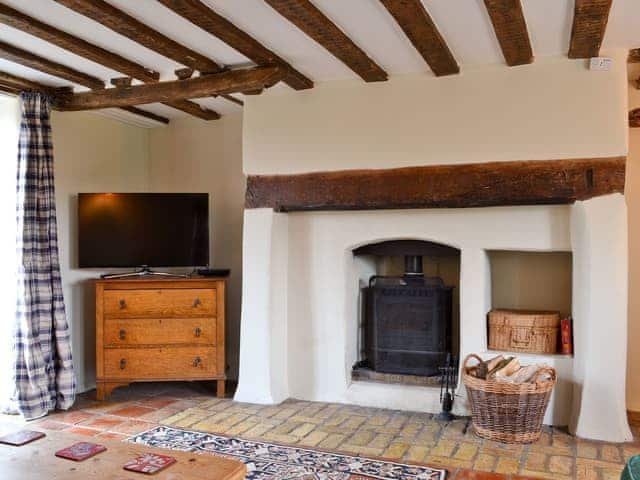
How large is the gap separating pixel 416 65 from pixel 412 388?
6.84 ft

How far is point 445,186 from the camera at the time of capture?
146 inches

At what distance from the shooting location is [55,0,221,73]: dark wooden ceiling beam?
2.68m

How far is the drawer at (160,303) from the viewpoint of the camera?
14.2 ft

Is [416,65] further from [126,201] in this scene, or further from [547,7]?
[126,201]

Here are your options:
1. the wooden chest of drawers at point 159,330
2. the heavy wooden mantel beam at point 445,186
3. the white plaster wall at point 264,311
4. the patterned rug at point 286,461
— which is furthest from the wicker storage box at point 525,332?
the wooden chest of drawers at point 159,330

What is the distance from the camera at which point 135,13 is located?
286 centimetres

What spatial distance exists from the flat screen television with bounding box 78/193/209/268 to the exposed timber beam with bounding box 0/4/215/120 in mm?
1043

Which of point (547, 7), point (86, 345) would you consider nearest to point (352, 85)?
point (547, 7)

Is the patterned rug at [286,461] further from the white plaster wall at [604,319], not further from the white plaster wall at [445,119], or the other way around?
the white plaster wall at [445,119]

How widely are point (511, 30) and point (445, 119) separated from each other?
0.82 metres

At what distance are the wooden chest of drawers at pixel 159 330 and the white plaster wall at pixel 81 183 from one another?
1.29ft

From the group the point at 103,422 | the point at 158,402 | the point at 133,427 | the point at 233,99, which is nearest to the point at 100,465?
the point at 133,427

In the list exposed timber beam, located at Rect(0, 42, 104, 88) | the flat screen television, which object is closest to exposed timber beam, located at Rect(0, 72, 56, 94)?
exposed timber beam, located at Rect(0, 42, 104, 88)

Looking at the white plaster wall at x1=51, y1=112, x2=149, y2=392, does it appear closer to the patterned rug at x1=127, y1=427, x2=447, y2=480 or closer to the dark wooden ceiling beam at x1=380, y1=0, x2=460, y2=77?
the patterned rug at x1=127, y1=427, x2=447, y2=480
